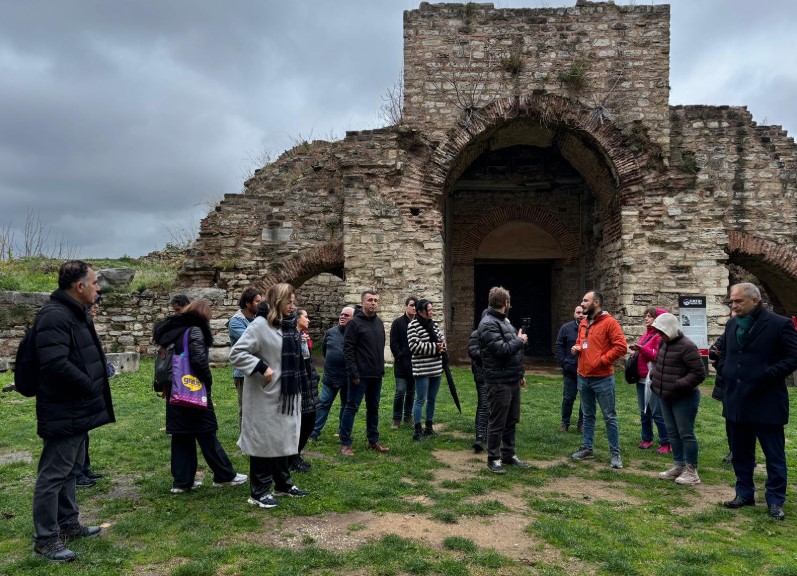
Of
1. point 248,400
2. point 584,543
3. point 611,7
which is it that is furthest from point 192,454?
point 611,7

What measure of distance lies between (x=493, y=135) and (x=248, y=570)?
11818 mm

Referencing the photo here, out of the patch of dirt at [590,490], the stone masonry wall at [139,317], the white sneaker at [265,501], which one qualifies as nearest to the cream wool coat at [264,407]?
the white sneaker at [265,501]

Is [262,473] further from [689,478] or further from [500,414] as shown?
[689,478]

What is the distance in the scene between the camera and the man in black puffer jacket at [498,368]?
5.55m

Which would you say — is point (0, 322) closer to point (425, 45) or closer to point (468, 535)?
point (425, 45)

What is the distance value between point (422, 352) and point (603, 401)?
6.63ft

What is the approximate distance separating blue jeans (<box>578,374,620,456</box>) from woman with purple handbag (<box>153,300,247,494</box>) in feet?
12.1

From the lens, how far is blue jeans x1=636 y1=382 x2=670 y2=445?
643cm

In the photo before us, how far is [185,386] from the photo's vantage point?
4621mm

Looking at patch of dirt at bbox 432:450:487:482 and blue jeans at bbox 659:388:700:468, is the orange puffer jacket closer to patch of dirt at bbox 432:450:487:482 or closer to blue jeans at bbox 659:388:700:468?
blue jeans at bbox 659:388:700:468

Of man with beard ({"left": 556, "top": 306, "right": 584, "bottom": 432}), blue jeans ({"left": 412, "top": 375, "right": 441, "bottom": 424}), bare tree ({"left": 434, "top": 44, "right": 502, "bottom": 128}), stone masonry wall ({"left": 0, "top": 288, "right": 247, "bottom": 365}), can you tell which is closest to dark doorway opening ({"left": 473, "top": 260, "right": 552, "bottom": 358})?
bare tree ({"left": 434, "top": 44, "right": 502, "bottom": 128})

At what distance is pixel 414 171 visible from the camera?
12.8 m

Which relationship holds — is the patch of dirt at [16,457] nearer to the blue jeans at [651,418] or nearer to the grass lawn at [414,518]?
the grass lawn at [414,518]

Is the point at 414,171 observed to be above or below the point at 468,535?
above
